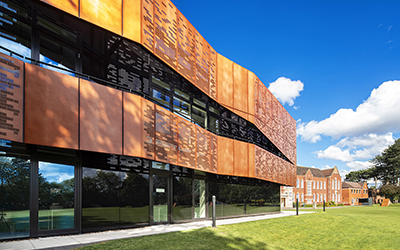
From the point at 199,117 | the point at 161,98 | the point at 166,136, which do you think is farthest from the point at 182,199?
the point at 161,98

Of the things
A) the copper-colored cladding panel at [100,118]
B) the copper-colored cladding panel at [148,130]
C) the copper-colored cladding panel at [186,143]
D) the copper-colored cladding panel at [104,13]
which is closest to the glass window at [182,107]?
the copper-colored cladding panel at [186,143]

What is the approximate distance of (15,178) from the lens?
7.80 meters

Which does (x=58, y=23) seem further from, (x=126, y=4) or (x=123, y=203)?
(x=123, y=203)

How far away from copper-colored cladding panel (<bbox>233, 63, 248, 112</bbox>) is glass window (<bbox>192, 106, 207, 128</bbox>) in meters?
2.94

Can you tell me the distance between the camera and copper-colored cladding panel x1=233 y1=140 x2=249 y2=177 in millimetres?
17484

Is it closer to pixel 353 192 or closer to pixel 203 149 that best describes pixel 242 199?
pixel 203 149

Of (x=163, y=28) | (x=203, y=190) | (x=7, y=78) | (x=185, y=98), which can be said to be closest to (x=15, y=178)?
(x=7, y=78)

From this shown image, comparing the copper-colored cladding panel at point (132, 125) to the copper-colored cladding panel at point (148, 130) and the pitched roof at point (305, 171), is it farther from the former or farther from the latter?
the pitched roof at point (305, 171)

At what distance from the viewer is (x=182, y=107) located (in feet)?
46.8

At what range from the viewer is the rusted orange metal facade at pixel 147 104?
799cm

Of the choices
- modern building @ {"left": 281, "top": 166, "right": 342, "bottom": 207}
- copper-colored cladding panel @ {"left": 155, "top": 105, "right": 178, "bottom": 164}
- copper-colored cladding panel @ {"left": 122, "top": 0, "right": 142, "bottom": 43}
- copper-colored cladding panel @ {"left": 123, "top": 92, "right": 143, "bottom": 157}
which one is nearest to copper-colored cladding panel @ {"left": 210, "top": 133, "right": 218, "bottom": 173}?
copper-colored cladding panel @ {"left": 155, "top": 105, "right": 178, "bottom": 164}

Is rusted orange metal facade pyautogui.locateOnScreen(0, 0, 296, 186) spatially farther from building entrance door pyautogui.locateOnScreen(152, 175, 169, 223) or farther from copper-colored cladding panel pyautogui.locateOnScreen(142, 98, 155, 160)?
building entrance door pyautogui.locateOnScreen(152, 175, 169, 223)

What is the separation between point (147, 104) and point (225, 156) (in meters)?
7.32

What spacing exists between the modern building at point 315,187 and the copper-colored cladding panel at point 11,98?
61.3 metres
